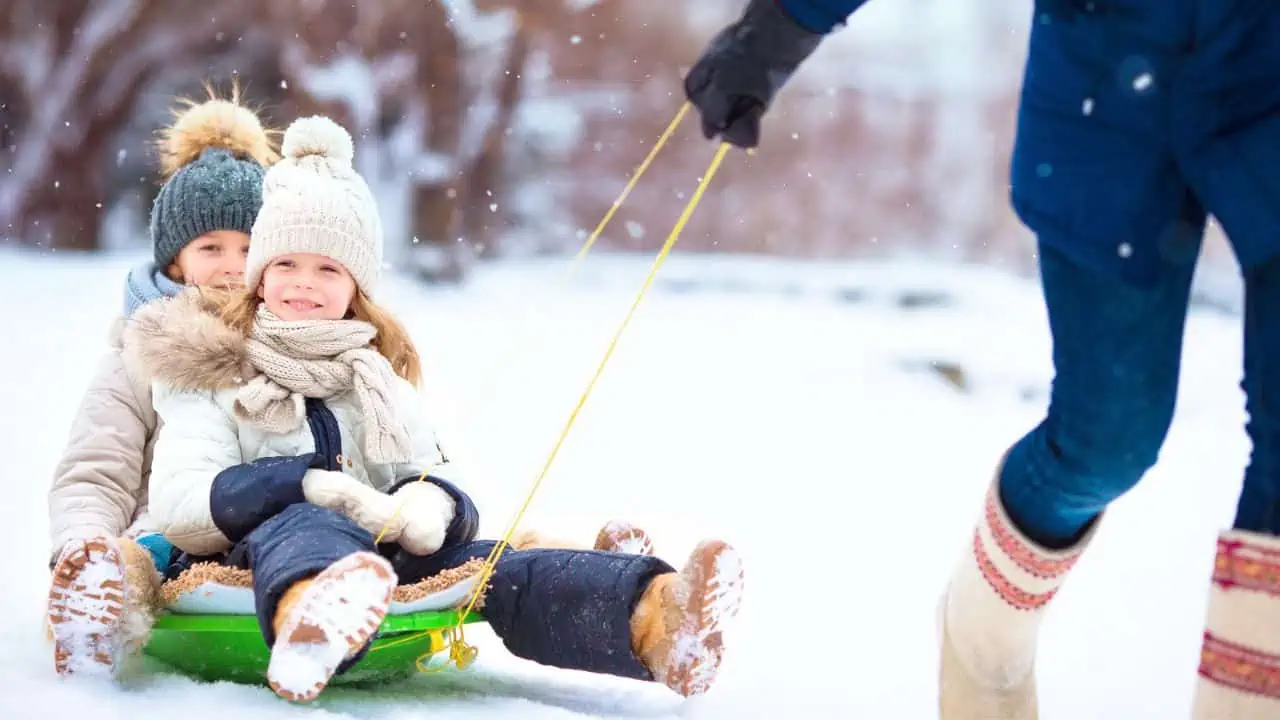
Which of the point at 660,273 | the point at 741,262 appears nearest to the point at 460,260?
the point at 660,273

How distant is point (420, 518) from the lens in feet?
4.57

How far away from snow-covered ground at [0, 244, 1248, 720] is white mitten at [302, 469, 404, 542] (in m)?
0.18

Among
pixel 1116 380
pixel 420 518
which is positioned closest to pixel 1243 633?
pixel 1116 380

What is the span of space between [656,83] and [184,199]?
345 centimetres

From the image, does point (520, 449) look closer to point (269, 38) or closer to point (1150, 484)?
point (1150, 484)

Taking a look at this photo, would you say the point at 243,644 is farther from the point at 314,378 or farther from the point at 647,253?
the point at 647,253

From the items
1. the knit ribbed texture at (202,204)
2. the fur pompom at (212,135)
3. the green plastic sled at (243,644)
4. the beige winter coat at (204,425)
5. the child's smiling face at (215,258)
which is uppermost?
the fur pompom at (212,135)

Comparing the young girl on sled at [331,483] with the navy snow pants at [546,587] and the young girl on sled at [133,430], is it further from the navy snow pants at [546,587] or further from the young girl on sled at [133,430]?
the young girl on sled at [133,430]

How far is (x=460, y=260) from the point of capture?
195 inches

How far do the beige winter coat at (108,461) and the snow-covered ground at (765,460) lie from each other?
0.17 metres

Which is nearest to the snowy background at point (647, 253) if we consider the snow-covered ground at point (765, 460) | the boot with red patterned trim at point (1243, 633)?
the snow-covered ground at point (765, 460)

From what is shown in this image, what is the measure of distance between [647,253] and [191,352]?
375cm

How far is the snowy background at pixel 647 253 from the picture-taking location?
305 cm

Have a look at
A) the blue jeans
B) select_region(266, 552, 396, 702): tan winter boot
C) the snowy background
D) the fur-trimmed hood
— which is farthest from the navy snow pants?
the snowy background
